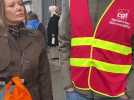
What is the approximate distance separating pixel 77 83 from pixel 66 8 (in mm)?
681

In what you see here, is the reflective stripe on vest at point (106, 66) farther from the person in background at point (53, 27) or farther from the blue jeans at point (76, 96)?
the person in background at point (53, 27)

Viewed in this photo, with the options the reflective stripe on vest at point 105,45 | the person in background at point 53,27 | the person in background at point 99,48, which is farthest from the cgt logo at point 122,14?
the person in background at point 53,27

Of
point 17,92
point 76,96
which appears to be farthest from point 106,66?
point 17,92

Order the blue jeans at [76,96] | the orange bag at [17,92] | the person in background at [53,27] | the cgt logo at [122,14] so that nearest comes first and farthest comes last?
1. the orange bag at [17,92]
2. the cgt logo at [122,14]
3. the blue jeans at [76,96]
4. the person in background at [53,27]

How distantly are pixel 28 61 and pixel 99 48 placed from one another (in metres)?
0.84

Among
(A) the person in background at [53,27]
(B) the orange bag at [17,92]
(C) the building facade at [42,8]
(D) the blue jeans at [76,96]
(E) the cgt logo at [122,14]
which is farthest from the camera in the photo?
(C) the building facade at [42,8]

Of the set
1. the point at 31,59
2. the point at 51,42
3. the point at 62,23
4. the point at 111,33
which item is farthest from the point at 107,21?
the point at 51,42

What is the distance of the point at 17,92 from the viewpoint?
15.1ft

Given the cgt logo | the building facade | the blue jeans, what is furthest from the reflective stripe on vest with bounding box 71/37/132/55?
the building facade

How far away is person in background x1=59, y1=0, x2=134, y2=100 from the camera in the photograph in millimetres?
5332

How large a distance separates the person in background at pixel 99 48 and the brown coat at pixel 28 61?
0.54m

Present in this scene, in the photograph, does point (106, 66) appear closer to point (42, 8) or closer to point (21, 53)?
point (21, 53)

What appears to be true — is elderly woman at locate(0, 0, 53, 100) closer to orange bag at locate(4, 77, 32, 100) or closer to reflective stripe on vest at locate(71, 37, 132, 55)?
orange bag at locate(4, 77, 32, 100)

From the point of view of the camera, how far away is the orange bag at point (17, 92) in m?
4.61
